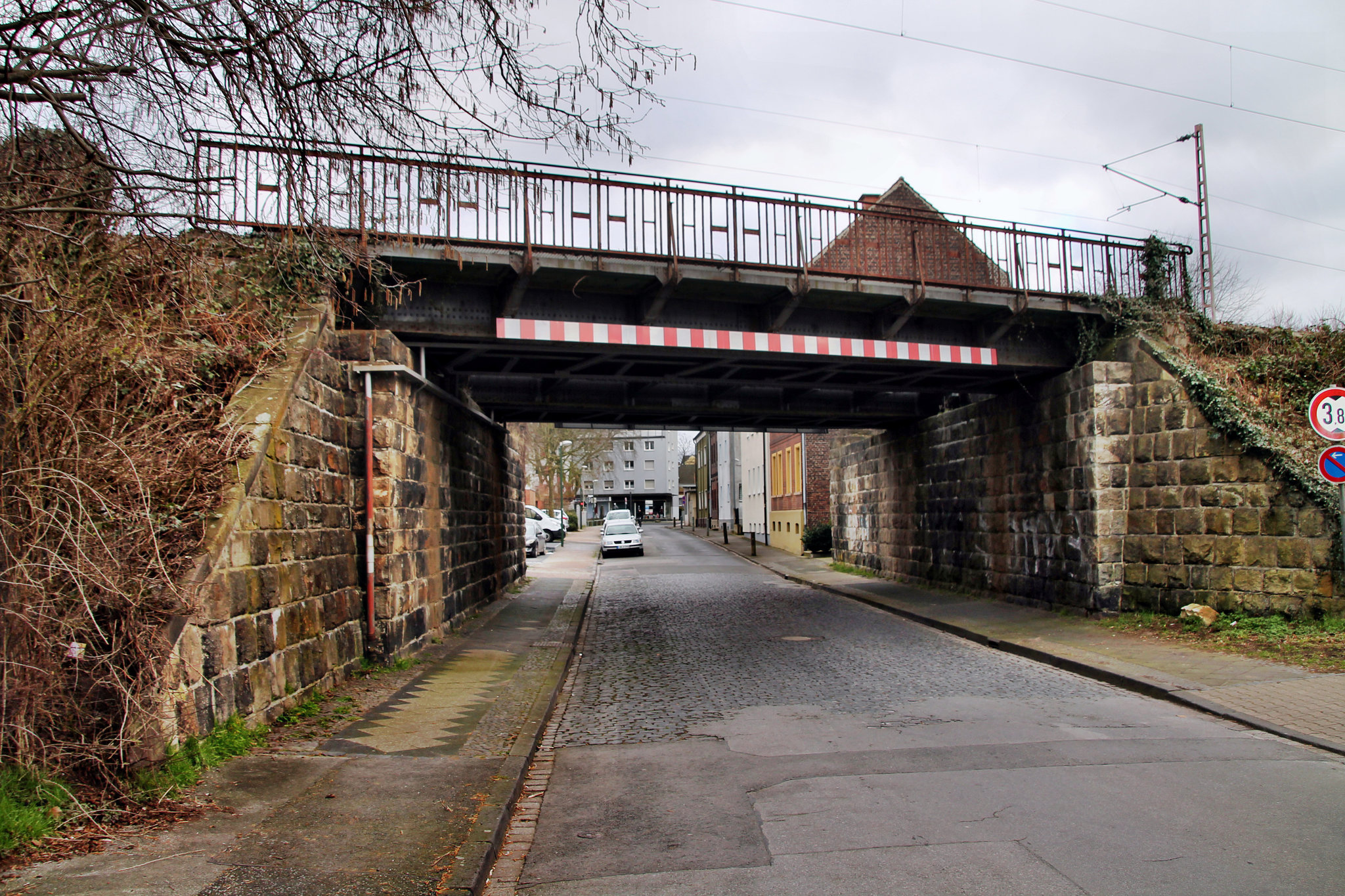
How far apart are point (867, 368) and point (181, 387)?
1010cm

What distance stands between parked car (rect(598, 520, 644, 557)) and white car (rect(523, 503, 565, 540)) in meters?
3.27

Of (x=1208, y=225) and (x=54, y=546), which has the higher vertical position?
(x=1208, y=225)

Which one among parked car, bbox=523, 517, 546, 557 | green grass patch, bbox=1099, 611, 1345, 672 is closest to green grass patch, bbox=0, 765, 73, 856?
green grass patch, bbox=1099, 611, 1345, 672

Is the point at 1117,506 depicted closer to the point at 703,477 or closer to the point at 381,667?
the point at 381,667

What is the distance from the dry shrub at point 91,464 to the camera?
4.46 m

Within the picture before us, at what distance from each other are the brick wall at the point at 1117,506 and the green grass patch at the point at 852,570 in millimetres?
4164

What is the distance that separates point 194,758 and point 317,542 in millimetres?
3012

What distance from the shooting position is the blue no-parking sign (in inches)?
357

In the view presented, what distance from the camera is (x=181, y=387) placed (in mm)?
6500

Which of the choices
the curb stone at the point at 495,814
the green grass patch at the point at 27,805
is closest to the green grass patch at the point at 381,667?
the curb stone at the point at 495,814

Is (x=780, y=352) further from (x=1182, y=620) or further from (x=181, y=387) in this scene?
(x=181, y=387)

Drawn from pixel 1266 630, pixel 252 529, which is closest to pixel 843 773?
pixel 252 529

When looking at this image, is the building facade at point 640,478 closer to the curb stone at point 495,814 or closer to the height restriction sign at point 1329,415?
the height restriction sign at point 1329,415

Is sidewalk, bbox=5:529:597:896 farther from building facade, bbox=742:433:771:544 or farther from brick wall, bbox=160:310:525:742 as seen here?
building facade, bbox=742:433:771:544
